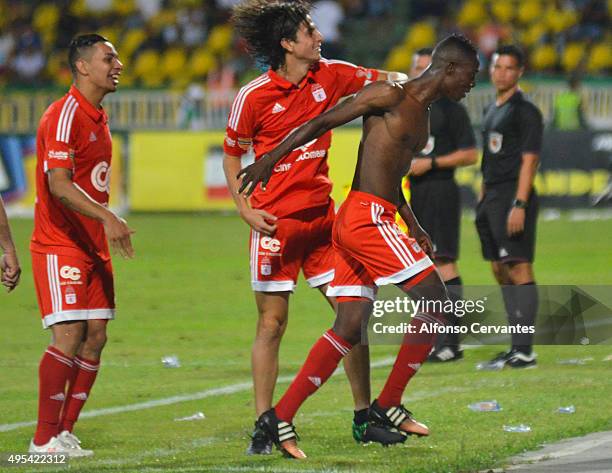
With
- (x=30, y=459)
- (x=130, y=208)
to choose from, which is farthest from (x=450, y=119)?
(x=130, y=208)

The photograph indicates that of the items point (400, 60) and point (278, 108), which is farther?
point (400, 60)

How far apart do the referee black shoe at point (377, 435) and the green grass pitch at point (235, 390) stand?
0.19 ft

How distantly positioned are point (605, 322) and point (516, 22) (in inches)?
759

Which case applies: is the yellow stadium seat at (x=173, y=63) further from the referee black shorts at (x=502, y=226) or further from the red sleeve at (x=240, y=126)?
the red sleeve at (x=240, y=126)

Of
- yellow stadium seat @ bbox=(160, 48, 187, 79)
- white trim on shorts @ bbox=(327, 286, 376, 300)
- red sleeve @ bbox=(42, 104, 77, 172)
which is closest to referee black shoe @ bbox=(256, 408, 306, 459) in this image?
white trim on shorts @ bbox=(327, 286, 376, 300)

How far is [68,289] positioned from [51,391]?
0.55 metres

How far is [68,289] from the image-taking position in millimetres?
7277

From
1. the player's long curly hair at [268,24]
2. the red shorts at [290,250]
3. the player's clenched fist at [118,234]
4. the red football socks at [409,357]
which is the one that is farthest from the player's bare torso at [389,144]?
the player's clenched fist at [118,234]

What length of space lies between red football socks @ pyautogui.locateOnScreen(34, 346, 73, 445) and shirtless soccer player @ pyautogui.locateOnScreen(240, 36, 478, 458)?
1.13m

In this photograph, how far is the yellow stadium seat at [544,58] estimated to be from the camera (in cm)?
2820

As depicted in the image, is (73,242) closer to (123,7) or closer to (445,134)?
(445,134)

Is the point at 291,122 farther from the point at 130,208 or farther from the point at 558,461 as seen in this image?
the point at 130,208

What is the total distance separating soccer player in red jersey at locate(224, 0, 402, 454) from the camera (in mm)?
7352

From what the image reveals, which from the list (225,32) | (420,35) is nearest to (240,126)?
(420,35)
